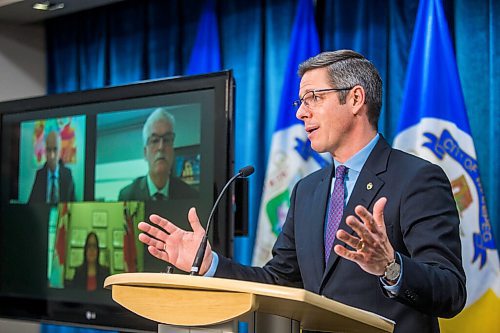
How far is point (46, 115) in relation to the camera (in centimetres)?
461

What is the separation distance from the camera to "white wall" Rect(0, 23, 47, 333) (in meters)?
5.84

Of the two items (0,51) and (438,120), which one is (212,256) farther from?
(0,51)

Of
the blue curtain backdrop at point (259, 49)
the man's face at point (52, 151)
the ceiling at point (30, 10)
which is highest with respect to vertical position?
the ceiling at point (30, 10)

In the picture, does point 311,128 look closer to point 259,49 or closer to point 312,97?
point 312,97

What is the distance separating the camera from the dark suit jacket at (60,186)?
4454 mm

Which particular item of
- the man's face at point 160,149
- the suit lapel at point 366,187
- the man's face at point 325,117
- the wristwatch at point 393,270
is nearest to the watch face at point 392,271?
the wristwatch at point 393,270

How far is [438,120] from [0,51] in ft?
10.6

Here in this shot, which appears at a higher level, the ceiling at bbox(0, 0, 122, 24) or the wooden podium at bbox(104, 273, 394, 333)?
the ceiling at bbox(0, 0, 122, 24)

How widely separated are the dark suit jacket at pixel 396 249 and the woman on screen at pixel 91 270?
1.52 meters

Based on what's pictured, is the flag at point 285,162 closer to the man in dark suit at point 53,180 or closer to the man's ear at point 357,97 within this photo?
the man in dark suit at point 53,180

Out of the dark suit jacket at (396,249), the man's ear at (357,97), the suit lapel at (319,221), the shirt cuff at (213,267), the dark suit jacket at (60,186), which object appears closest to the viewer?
the dark suit jacket at (396,249)

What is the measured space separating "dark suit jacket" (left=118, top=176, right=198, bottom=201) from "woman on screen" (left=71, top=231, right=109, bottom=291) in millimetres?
285

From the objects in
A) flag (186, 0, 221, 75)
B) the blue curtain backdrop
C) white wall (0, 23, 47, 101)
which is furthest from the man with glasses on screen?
white wall (0, 23, 47, 101)

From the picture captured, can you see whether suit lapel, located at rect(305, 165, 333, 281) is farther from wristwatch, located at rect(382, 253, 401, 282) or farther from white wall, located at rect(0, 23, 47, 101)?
white wall, located at rect(0, 23, 47, 101)
